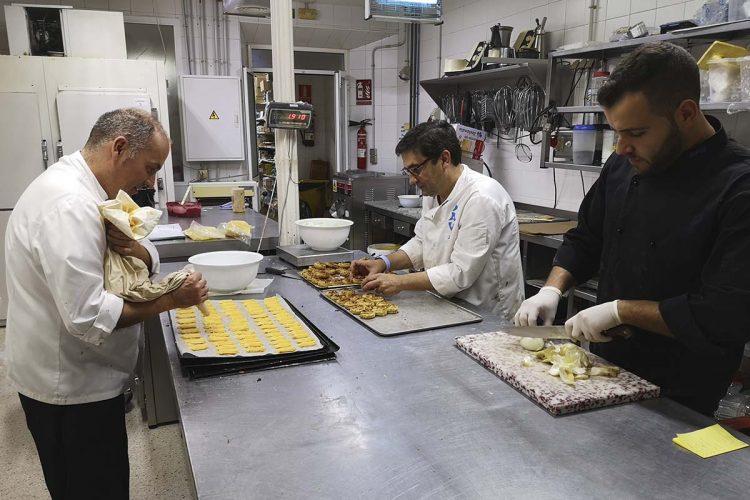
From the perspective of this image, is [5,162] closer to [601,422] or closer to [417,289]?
[417,289]

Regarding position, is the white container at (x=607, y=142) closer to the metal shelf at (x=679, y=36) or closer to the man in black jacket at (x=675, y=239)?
the metal shelf at (x=679, y=36)

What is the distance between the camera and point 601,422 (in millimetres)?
1241

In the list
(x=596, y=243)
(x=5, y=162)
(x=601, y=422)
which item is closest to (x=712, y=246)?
(x=596, y=243)

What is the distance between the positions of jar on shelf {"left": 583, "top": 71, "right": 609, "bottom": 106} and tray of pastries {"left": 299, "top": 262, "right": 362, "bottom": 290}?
81.9 inches

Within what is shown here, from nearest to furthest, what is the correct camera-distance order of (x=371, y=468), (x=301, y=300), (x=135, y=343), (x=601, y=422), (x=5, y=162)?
(x=371, y=468), (x=601, y=422), (x=135, y=343), (x=301, y=300), (x=5, y=162)

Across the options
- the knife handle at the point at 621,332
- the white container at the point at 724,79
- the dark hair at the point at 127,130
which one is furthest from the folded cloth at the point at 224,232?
the white container at the point at 724,79

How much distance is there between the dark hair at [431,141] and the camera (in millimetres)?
2227

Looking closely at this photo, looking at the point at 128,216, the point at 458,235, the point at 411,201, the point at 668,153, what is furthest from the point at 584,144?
the point at 128,216

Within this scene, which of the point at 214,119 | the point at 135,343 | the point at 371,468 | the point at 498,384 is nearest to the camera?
the point at 371,468

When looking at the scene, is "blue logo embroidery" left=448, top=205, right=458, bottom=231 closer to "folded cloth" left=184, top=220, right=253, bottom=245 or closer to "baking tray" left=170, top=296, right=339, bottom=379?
"baking tray" left=170, top=296, right=339, bottom=379

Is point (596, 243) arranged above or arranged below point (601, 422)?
above

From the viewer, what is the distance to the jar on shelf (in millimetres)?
3477

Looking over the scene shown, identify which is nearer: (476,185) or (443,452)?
(443,452)

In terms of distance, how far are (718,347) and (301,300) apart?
56.0 inches
